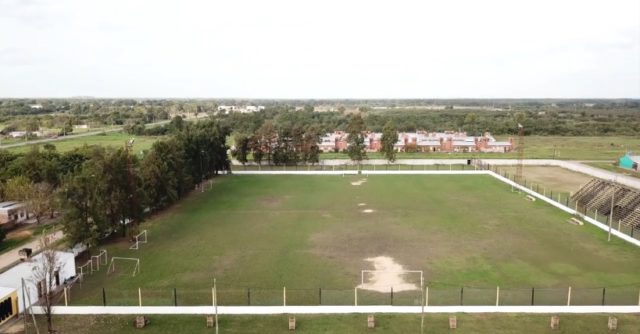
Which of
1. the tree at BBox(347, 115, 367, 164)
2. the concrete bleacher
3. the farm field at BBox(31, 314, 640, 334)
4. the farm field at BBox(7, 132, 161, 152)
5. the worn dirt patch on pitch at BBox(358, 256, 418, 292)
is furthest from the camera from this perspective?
the farm field at BBox(7, 132, 161, 152)

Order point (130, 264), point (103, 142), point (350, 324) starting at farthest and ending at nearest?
point (103, 142) → point (130, 264) → point (350, 324)

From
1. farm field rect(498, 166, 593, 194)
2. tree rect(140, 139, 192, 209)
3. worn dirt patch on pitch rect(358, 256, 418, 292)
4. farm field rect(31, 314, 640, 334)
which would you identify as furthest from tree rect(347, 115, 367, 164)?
farm field rect(31, 314, 640, 334)

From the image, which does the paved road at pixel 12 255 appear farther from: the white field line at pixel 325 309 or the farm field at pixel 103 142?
the farm field at pixel 103 142

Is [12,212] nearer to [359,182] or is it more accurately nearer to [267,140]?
[359,182]

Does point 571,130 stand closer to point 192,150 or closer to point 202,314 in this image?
point 192,150

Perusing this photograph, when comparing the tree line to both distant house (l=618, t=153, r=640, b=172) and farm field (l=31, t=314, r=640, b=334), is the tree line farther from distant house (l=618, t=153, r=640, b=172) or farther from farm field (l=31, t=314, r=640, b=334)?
distant house (l=618, t=153, r=640, b=172)

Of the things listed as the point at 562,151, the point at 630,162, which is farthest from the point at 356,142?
the point at 562,151
